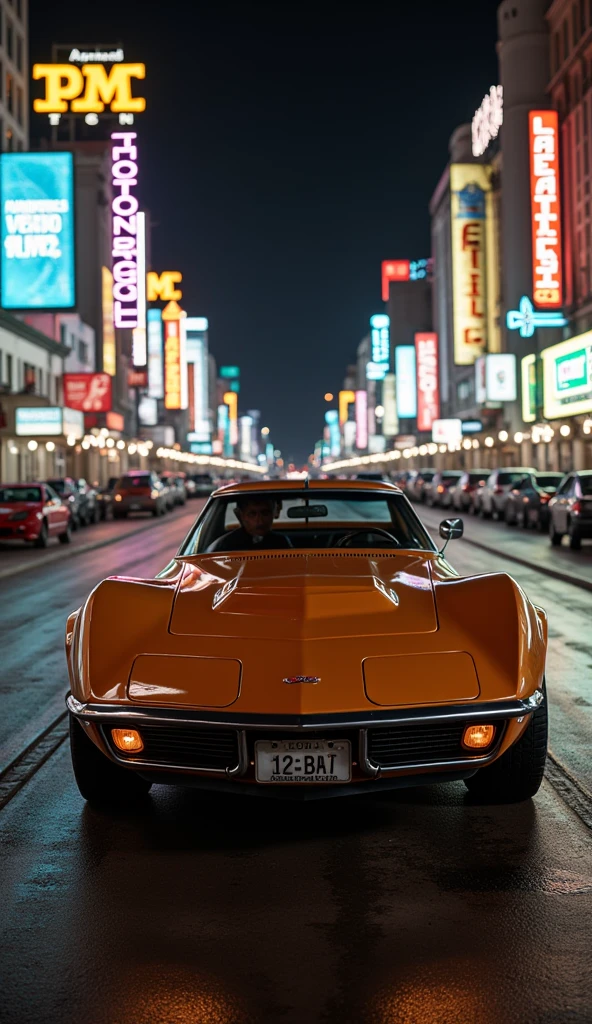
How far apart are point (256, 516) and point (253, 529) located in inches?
3.8

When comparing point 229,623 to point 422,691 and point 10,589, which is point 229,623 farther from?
point 10,589

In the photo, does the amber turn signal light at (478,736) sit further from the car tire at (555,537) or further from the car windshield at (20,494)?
the car windshield at (20,494)

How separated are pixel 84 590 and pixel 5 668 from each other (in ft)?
21.9

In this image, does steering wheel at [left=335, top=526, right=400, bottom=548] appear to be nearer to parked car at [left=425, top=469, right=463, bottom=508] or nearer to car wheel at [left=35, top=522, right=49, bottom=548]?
car wheel at [left=35, top=522, right=49, bottom=548]

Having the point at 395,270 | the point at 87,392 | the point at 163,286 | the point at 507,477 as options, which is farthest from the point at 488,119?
the point at 395,270

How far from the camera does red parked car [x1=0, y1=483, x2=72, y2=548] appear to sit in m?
25.9

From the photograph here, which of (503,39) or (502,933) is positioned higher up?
(503,39)

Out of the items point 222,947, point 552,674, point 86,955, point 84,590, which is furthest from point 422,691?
point 84,590

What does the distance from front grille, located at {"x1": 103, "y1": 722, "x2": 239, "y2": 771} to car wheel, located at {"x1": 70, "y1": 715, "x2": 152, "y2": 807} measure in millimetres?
432

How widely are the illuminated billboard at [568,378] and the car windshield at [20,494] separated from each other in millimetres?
21140

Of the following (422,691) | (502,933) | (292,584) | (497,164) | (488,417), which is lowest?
(502,933)

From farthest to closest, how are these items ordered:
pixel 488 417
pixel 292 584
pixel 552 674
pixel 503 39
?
pixel 488 417 → pixel 503 39 → pixel 552 674 → pixel 292 584

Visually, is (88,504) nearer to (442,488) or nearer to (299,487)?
(442,488)

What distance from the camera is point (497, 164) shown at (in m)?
74.2
